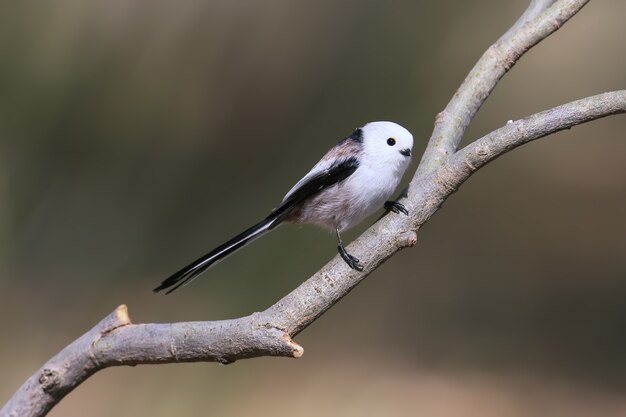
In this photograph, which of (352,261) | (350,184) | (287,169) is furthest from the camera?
(287,169)

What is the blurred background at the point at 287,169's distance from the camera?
2270 millimetres

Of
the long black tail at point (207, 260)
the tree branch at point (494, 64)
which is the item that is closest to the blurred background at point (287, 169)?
the tree branch at point (494, 64)

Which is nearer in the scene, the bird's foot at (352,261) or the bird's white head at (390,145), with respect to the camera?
the bird's foot at (352,261)

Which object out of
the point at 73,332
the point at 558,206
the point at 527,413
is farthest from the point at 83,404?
the point at 558,206

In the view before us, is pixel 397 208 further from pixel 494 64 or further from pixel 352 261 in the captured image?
pixel 494 64

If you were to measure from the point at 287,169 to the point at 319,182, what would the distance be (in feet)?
4.16

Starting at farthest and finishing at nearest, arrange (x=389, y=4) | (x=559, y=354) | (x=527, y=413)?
(x=389, y=4) < (x=559, y=354) < (x=527, y=413)

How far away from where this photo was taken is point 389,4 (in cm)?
237

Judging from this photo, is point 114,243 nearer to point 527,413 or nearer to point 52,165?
point 52,165

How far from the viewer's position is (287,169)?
2342 millimetres

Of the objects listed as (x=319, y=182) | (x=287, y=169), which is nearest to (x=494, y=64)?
(x=319, y=182)

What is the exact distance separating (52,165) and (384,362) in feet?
3.82

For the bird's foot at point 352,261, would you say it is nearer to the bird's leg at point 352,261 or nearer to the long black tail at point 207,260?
the bird's leg at point 352,261

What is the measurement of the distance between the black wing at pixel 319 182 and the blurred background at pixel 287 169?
111cm
